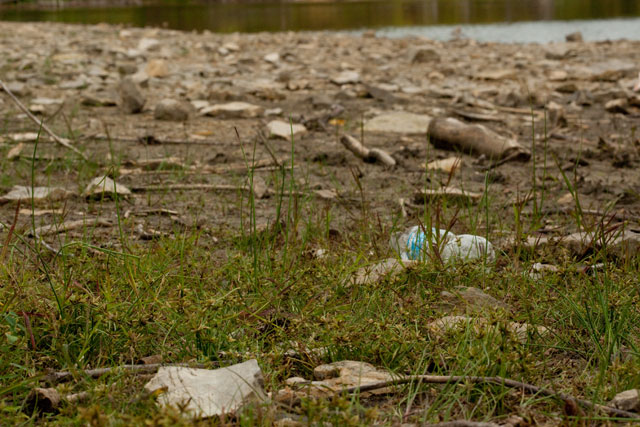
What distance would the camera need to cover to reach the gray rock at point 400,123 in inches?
203

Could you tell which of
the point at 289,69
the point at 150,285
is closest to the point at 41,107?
the point at 289,69

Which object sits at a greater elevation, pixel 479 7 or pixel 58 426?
pixel 479 7

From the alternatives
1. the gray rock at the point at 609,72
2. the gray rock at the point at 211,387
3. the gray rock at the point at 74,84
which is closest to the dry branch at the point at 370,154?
the gray rock at the point at 211,387

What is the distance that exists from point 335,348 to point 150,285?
24.6 inches

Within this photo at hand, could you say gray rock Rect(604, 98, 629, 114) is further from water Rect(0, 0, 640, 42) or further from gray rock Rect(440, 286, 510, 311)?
water Rect(0, 0, 640, 42)

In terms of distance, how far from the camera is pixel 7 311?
1873 millimetres

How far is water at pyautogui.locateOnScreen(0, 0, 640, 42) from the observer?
17.0 meters

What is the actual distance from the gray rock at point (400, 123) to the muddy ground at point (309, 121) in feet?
0.10

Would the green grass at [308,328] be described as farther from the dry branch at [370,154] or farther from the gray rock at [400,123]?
the gray rock at [400,123]

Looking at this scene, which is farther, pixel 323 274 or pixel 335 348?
pixel 323 274

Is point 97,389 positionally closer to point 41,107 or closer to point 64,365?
point 64,365

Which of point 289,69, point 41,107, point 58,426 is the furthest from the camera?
point 289,69

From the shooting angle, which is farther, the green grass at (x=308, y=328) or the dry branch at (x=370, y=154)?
the dry branch at (x=370, y=154)

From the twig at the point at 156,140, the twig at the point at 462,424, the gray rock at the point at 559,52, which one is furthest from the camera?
the gray rock at the point at 559,52
